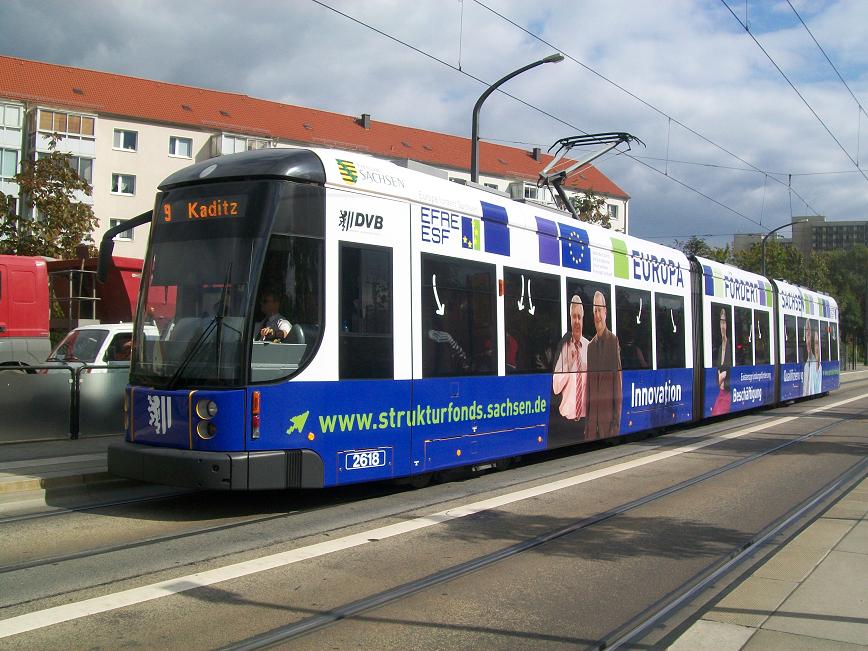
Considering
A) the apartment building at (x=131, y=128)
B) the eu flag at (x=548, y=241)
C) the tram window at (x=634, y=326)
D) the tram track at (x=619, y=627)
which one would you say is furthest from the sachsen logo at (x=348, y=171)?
the apartment building at (x=131, y=128)

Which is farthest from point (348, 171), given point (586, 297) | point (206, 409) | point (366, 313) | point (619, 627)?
point (586, 297)

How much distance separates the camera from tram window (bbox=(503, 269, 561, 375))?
1034 cm

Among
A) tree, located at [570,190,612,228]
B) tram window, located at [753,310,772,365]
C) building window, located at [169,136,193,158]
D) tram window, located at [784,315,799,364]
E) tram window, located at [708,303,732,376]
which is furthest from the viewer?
building window, located at [169,136,193,158]

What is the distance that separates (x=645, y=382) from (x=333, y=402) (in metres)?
7.57

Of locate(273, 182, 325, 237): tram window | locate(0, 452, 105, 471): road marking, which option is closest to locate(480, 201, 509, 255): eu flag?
locate(273, 182, 325, 237): tram window

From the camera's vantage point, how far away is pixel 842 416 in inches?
849

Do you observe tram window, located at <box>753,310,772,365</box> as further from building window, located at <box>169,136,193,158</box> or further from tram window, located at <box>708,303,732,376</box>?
building window, located at <box>169,136,193,158</box>

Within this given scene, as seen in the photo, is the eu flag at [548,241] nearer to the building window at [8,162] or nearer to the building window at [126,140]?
the building window at [8,162]

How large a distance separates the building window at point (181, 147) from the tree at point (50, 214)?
97.7 feet

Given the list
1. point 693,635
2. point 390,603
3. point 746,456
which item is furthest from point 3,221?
point 693,635

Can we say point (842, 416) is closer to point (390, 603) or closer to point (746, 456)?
point (746, 456)

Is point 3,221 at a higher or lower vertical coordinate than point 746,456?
higher

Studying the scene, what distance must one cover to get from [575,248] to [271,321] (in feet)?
18.6

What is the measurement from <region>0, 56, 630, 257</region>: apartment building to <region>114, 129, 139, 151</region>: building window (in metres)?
0.06
